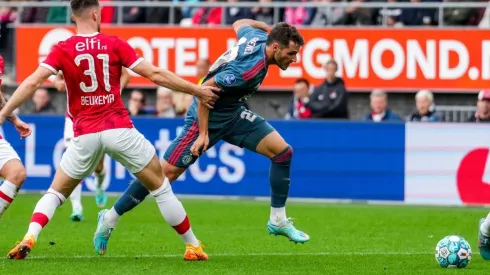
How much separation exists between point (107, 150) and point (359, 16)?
1189 cm

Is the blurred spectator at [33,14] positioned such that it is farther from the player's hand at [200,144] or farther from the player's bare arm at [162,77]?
the player's bare arm at [162,77]

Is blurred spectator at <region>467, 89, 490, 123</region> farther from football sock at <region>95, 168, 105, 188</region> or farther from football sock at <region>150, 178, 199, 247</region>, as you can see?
football sock at <region>150, 178, 199, 247</region>

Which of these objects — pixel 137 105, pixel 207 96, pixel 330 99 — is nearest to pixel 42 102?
pixel 137 105

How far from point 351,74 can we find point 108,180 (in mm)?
5113

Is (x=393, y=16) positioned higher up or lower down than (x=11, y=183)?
higher up

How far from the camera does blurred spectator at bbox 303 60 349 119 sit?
20.0m

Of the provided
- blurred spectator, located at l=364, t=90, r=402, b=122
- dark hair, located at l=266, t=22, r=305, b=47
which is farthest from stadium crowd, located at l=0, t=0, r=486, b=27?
dark hair, located at l=266, t=22, r=305, b=47

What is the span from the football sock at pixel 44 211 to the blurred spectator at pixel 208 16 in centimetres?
1224

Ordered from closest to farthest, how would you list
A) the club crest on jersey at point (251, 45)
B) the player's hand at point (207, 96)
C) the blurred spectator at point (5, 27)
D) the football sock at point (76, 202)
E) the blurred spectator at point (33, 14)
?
the player's hand at point (207, 96), the club crest on jersey at point (251, 45), the football sock at point (76, 202), the blurred spectator at point (5, 27), the blurred spectator at point (33, 14)

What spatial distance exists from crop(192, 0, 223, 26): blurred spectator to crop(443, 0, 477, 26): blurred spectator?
4238mm

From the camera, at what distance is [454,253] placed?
10570 millimetres

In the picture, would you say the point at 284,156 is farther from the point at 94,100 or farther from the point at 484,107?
the point at 484,107

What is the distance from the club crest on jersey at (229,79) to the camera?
1123cm

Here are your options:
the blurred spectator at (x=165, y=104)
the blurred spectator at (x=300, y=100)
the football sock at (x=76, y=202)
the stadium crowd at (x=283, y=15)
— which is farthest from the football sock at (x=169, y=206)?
the stadium crowd at (x=283, y=15)
